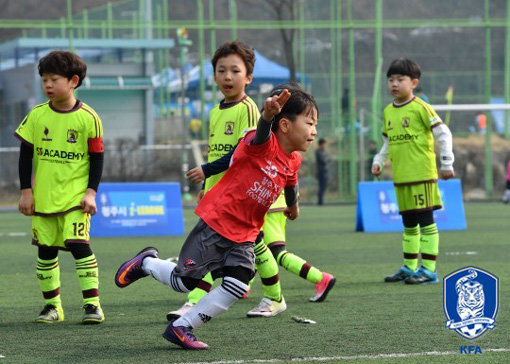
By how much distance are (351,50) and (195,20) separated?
14.9 ft

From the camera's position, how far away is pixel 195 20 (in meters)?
28.3

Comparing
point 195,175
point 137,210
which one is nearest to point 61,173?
point 195,175

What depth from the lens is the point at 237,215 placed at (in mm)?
5262

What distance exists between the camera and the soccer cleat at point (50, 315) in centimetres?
634

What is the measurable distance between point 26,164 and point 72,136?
0.37 metres

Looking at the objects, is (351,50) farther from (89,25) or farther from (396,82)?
(396,82)

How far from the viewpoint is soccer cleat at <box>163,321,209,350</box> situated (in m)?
5.21

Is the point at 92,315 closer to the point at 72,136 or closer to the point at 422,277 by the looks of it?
the point at 72,136

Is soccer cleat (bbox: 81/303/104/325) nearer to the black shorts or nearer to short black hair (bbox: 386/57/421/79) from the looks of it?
the black shorts

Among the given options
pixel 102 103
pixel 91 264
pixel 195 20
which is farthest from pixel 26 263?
pixel 195 20

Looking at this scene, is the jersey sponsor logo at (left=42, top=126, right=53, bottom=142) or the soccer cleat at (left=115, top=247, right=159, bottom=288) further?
the jersey sponsor logo at (left=42, top=126, right=53, bottom=142)

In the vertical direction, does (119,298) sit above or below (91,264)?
below

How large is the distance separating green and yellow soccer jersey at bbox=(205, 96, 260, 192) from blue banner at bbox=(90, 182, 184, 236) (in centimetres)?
794

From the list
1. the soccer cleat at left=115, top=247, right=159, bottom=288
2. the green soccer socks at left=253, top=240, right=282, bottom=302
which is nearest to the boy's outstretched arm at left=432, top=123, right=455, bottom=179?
the green soccer socks at left=253, top=240, right=282, bottom=302
